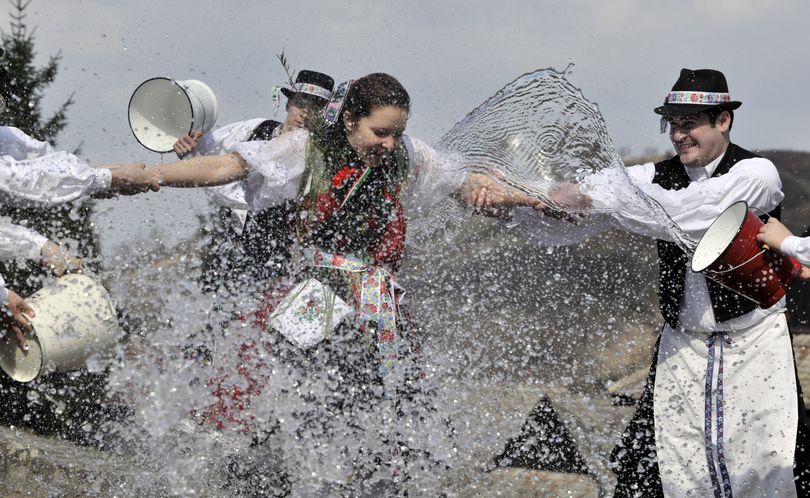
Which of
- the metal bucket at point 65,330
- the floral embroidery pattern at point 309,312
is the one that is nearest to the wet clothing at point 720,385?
the floral embroidery pattern at point 309,312

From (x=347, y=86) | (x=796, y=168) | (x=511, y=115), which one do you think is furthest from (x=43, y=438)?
(x=796, y=168)

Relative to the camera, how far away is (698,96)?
3779 mm

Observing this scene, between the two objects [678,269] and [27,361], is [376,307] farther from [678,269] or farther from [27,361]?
[27,361]

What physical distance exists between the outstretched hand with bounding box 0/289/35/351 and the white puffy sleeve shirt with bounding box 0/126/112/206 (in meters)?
0.36

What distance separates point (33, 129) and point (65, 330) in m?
2.58

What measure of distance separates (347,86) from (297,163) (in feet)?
1.25

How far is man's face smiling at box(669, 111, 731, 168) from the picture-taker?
3.77 meters

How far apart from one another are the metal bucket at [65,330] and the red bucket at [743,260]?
2183 millimetres

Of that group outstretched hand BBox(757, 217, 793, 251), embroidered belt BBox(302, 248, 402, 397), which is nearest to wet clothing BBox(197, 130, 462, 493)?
embroidered belt BBox(302, 248, 402, 397)

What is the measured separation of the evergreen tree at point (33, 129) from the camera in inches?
209

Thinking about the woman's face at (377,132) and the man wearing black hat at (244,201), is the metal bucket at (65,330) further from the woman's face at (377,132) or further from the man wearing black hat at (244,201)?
the woman's face at (377,132)

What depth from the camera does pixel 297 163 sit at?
146 inches

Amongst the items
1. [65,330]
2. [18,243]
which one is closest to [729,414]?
[65,330]

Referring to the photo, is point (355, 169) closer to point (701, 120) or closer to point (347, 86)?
point (347, 86)
